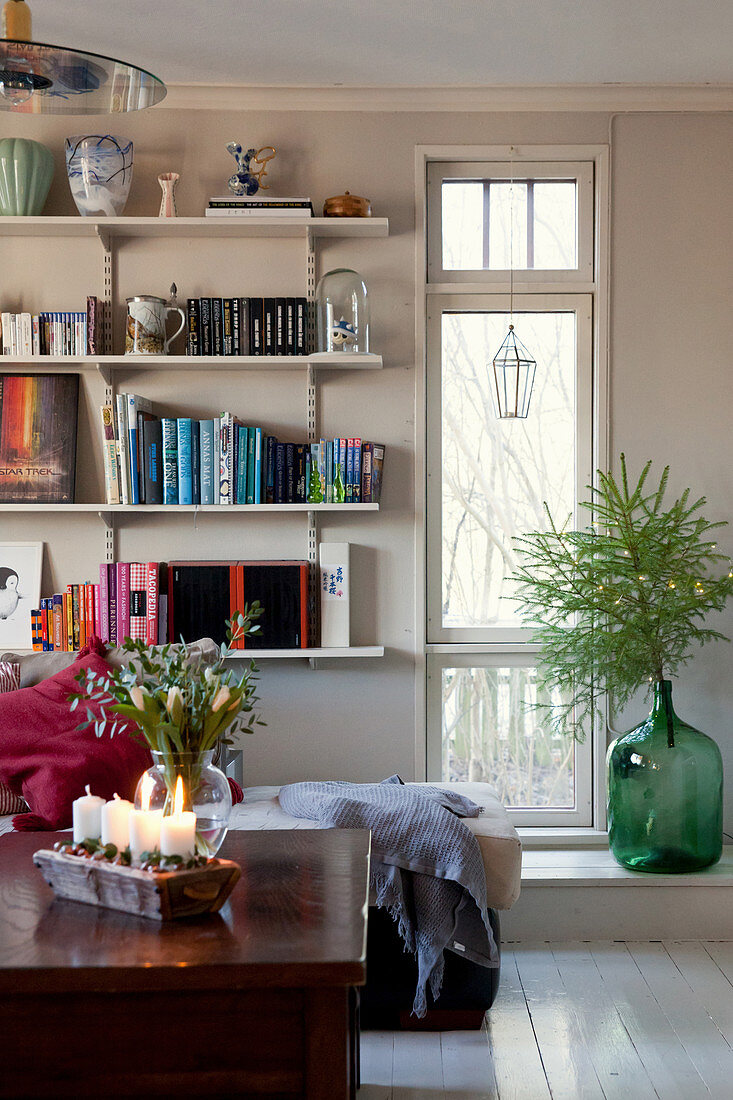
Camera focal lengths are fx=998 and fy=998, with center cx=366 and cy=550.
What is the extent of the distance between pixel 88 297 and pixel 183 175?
22.0 inches

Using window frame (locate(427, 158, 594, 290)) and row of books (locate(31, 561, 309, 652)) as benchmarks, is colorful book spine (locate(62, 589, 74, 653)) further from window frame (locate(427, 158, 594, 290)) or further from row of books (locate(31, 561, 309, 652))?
window frame (locate(427, 158, 594, 290))

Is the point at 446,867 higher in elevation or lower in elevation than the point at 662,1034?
higher

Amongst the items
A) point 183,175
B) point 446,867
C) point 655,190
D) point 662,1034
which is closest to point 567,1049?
point 662,1034

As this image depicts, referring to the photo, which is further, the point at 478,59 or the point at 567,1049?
the point at 478,59

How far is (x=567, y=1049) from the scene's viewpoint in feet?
8.11

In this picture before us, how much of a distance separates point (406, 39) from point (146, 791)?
8.14 feet

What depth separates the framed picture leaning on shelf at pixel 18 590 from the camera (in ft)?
11.4

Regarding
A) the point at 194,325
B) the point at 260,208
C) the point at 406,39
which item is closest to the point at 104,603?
the point at 194,325

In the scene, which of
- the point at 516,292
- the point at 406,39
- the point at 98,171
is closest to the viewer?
the point at 406,39

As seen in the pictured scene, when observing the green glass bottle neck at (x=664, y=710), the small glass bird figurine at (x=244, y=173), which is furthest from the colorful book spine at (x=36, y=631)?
the green glass bottle neck at (x=664, y=710)

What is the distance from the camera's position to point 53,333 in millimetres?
3410

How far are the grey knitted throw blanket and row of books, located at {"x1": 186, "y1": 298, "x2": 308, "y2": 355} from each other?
5.31 ft

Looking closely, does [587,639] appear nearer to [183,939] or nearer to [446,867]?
[446,867]

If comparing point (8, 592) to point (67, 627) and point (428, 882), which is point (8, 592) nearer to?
point (67, 627)
